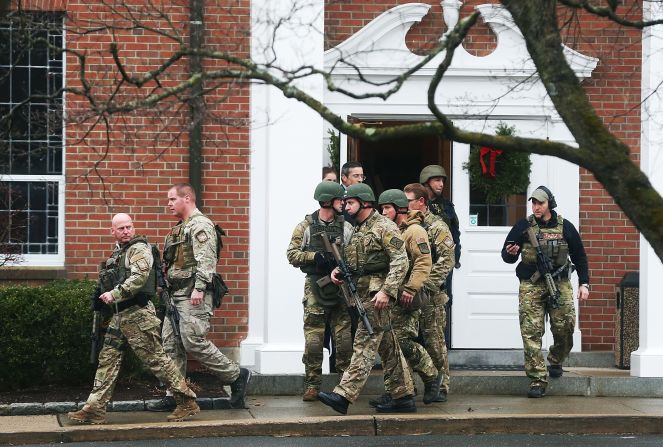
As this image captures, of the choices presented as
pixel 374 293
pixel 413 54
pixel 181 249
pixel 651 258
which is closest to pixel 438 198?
pixel 413 54

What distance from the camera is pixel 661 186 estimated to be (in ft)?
43.1

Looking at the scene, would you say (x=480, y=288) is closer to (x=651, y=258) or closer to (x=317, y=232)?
(x=651, y=258)

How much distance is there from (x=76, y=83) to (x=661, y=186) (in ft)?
18.2

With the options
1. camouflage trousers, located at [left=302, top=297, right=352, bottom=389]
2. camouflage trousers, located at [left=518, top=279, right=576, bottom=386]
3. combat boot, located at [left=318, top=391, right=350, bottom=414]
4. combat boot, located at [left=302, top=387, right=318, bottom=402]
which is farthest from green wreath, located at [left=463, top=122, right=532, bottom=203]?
combat boot, located at [left=318, top=391, right=350, bottom=414]

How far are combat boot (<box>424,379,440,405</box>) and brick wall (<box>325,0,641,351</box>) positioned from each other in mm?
2666

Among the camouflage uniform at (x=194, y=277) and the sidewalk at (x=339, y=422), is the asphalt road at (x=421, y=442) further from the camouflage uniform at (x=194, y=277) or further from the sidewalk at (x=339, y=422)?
the camouflage uniform at (x=194, y=277)

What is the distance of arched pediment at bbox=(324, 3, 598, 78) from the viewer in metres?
13.8

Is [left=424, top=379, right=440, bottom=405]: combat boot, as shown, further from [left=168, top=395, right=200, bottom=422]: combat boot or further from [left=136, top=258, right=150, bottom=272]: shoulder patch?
[left=136, top=258, right=150, bottom=272]: shoulder patch

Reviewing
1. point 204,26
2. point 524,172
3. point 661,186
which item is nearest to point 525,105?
point 524,172

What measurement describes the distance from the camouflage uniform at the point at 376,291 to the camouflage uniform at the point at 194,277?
3.57 feet

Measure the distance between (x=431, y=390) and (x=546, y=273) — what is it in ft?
4.83

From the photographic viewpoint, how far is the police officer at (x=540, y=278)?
12594mm

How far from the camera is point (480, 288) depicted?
1420 cm

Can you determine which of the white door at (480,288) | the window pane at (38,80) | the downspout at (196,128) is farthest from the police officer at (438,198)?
the window pane at (38,80)
